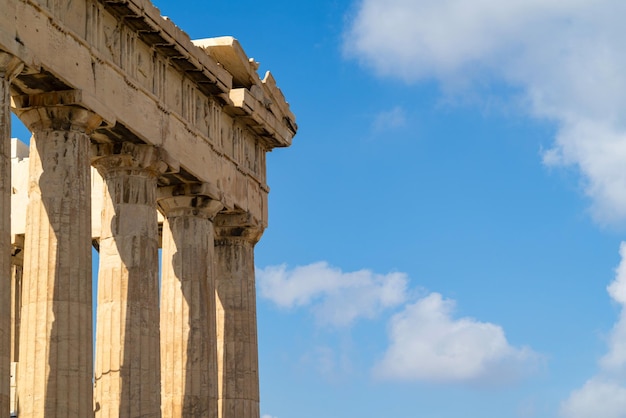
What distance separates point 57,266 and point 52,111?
4519 millimetres

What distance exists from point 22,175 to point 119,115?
560 inches

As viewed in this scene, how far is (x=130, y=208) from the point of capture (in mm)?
46375

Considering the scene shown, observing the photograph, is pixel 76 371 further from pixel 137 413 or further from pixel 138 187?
pixel 138 187

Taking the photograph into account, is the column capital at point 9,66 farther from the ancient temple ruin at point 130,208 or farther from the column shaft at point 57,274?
the column shaft at point 57,274

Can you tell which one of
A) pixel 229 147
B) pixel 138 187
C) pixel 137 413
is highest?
pixel 229 147

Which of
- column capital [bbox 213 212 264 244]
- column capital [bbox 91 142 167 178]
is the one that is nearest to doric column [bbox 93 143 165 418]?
column capital [bbox 91 142 167 178]

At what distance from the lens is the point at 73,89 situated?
41.3 meters

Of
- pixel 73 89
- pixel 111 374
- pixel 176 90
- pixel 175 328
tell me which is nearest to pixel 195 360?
pixel 175 328

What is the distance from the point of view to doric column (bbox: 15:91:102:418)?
3969 cm

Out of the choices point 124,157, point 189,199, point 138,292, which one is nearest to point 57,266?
point 138,292

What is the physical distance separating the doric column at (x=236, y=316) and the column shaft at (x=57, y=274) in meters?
13.6

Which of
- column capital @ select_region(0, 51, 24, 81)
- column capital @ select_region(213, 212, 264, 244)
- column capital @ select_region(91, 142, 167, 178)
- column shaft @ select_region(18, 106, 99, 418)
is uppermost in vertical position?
column capital @ select_region(213, 212, 264, 244)

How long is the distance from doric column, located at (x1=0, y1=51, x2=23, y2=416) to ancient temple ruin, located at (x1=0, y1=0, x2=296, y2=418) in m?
0.06

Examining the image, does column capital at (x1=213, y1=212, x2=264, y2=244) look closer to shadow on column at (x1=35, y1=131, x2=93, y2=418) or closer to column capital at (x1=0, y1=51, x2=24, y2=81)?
shadow on column at (x1=35, y1=131, x2=93, y2=418)
